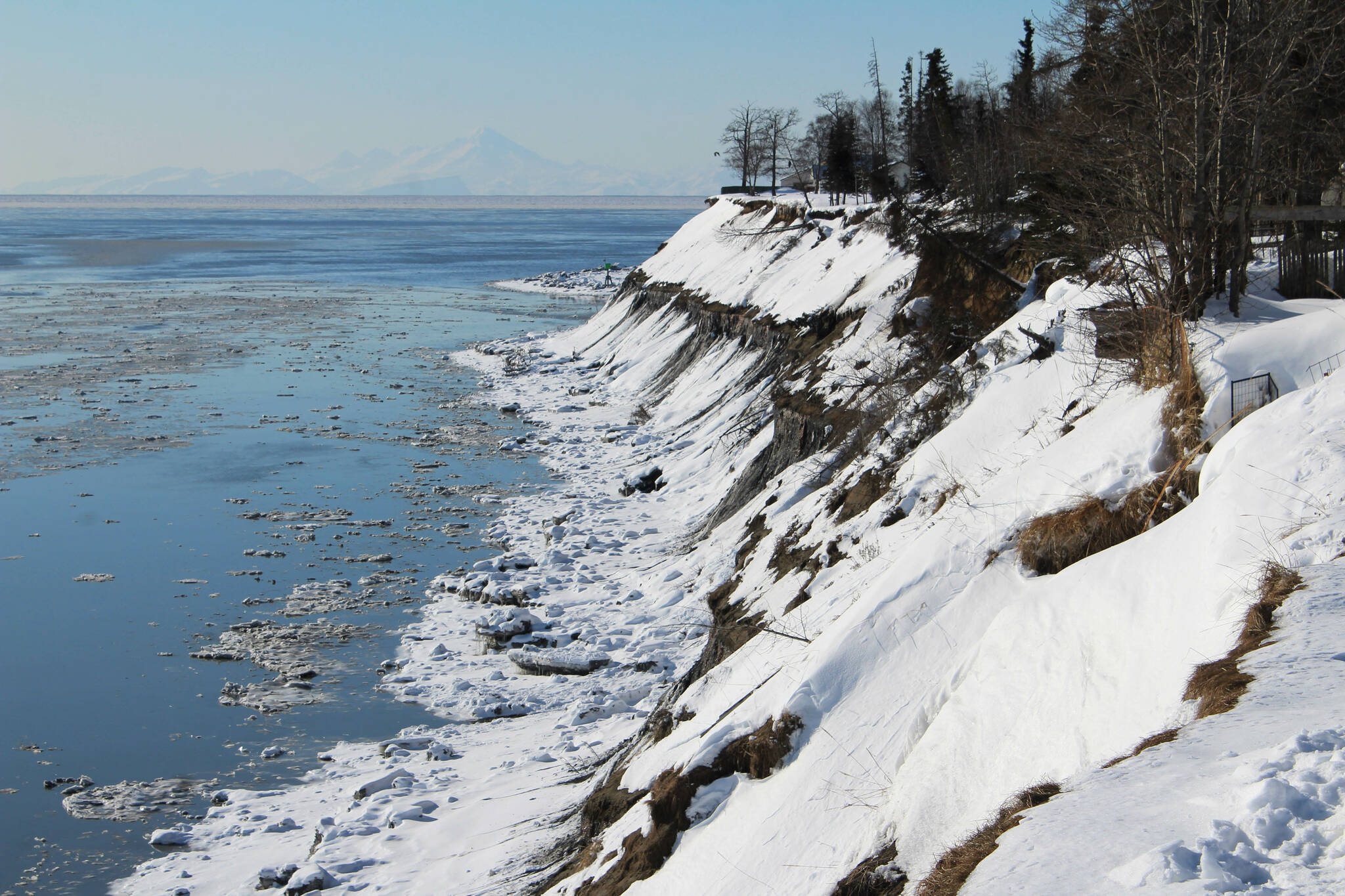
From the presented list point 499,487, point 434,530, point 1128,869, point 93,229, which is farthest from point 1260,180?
point 93,229

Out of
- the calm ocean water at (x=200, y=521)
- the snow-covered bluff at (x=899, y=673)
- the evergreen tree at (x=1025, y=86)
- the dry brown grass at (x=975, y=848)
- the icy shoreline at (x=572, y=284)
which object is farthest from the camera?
the icy shoreline at (x=572, y=284)

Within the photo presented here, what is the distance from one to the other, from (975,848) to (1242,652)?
151 centimetres

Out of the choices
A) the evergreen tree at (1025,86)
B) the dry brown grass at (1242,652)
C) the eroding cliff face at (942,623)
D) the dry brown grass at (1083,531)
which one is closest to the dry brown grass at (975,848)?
the eroding cliff face at (942,623)

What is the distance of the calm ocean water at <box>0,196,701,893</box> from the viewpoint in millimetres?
10492

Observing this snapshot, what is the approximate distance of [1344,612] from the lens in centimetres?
463

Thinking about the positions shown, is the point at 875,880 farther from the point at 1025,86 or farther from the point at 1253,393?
the point at 1025,86

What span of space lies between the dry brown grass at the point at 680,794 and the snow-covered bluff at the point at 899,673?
0.07 feet

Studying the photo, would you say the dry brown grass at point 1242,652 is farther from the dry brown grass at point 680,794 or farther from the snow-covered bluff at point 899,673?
the dry brown grass at point 680,794

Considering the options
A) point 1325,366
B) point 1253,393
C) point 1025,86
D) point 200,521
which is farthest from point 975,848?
point 1025,86

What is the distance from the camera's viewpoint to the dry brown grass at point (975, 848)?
13.7ft

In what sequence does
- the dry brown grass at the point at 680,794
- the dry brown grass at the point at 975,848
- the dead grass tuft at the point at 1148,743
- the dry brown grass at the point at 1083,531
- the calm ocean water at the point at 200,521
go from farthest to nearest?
1. the calm ocean water at the point at 200,521
2. the dry brown grass at the point at 1083,531
3. the dry brown grass at the point at 680,794
4. the dead grass tuft at the point at 1148,743
5. the dry brown grass at the point at 975,848

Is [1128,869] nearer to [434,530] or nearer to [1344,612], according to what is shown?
[1344,612]

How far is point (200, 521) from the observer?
1773cm

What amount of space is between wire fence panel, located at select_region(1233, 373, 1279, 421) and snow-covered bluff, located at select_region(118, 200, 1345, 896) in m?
0.10
